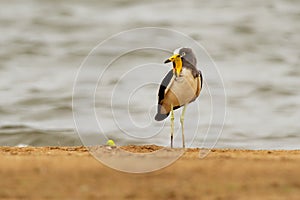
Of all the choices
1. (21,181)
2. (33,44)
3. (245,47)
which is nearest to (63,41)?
(33,44)

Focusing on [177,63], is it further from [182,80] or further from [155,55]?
[155,55]

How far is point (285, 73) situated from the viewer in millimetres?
18484

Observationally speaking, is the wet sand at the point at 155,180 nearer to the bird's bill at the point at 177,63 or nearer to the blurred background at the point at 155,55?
the bird's bill at the point at 177,63

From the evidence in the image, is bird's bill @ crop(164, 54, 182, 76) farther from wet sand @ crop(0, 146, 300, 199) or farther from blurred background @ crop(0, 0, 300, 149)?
blurred background @ crop(0, 0, 300, 149)

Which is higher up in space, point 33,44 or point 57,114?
point 33,44

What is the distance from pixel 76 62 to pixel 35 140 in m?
6.48

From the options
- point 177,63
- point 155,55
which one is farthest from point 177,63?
point 155,55

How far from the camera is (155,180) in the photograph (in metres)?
5.89

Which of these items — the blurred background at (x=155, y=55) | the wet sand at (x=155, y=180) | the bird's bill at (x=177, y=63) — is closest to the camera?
the wet sand at (x=155, y=180)

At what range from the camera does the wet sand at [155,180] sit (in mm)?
5613

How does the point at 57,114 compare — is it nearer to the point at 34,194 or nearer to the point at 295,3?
the point at 34,194

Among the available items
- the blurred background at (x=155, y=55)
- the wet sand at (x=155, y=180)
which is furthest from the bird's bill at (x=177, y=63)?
the blurred background at (x=155, y=55)

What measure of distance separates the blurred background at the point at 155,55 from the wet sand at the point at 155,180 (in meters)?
3.36

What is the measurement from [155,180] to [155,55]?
46.0 feet
